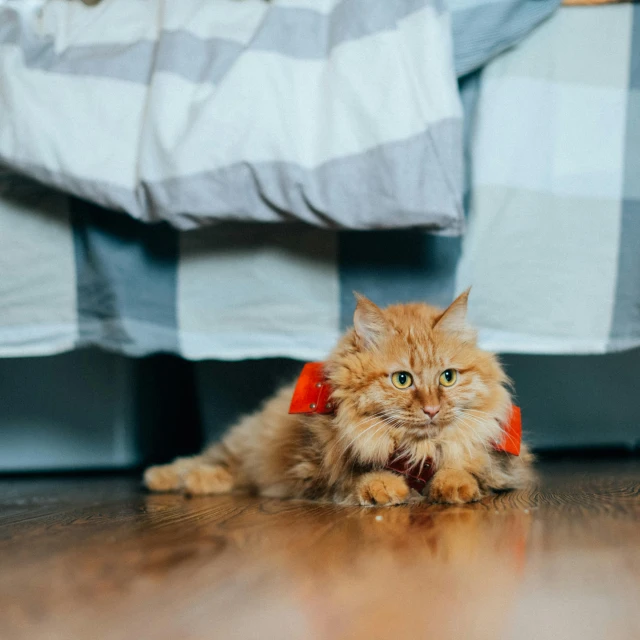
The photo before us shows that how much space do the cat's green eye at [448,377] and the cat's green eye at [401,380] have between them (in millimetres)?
60

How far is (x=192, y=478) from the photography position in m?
1.39

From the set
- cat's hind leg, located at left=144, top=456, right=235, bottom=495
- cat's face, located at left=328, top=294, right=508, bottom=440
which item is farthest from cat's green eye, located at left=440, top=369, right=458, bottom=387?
cat's hind leg, located at left=144, top=456, right=235, bottom=495

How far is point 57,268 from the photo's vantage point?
145 centimetres

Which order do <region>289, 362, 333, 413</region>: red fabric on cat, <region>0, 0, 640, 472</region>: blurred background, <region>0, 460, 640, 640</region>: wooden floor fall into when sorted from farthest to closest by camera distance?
<region>0, 0, 640, 472</region>: blurred background
<region>289, 362, 333, 413</region>: red fabric on cat
<region>0, 460, 640, 640</region>: wooden floor

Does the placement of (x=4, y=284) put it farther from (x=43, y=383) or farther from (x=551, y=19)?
(x=551, y=19)

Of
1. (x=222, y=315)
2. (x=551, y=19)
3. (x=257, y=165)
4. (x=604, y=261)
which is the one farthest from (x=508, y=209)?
(x=222, y=315)

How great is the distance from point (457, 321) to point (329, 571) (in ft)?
2.03

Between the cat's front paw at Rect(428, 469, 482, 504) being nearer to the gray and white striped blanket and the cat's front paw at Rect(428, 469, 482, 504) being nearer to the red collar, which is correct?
the red collar

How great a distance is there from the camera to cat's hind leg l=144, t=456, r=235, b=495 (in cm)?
139

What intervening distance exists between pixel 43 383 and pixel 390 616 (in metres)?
1.42

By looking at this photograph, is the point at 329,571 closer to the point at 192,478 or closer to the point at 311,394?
the point at 311,394

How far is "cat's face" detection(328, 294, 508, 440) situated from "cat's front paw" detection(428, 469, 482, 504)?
8 cm

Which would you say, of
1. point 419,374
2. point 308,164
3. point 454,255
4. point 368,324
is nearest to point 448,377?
point 419,374

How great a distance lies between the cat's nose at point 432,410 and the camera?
1113 millimetres
